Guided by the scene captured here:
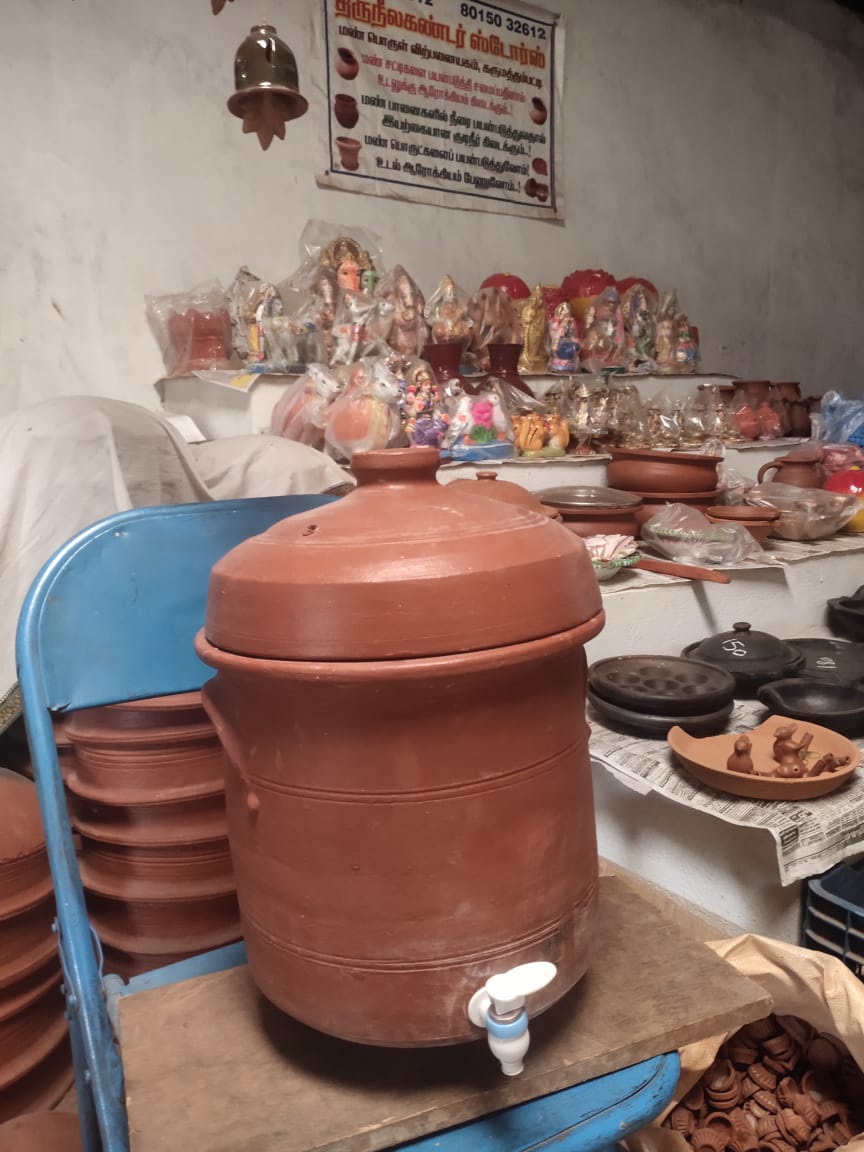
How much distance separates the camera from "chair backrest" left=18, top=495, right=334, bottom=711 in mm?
902

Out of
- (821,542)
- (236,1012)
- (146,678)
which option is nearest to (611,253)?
(821,542)

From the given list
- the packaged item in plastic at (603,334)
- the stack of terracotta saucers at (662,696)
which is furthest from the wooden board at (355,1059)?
the packaged item in plastic at (603,334)

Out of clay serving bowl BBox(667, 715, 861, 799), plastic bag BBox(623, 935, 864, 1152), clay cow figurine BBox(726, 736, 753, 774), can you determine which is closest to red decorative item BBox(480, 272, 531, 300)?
clay serving bowl BBox(667, 715, 861, 799)

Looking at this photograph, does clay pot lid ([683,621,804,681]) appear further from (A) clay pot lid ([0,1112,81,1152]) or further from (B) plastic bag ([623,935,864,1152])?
(A) clay pot lid ([0,1112,81,1152])

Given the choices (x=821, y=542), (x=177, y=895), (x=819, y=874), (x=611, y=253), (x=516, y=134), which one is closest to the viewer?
(x=177, y=895)

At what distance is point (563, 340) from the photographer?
9.60 feet

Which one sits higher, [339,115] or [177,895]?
[339,115]

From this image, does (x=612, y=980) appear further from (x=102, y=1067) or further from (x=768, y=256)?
→ (x=768, y=256)

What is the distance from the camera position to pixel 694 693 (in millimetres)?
1593

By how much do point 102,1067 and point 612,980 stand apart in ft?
1.65

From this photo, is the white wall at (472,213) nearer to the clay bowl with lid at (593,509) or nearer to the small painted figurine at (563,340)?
the small painted figurine at (563,340)

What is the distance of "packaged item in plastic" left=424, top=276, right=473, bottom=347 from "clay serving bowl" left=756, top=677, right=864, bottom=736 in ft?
4.83

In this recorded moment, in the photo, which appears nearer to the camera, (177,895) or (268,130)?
(177,895)

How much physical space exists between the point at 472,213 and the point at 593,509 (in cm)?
175
